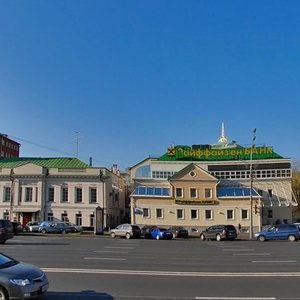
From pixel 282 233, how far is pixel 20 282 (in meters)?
38.2

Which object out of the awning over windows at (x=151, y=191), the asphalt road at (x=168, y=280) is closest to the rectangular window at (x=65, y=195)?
the awning over windows at (x=151, y=191)

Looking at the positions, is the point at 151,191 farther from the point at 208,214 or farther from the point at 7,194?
the point at 7,194

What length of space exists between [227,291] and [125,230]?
38810 millimetres

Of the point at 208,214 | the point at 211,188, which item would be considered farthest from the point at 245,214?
the point at 211,188

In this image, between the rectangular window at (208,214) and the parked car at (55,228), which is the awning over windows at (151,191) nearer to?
the rectangular window at (208,214)

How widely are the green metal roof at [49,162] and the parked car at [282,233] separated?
3089 centimetres

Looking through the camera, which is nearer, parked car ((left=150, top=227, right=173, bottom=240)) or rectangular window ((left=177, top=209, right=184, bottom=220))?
parked car ((left=150, top=227, right=173, bottom=240))

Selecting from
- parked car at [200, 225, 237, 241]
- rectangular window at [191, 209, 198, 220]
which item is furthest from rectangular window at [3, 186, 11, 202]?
parked car at [200, 225, 237, 241]

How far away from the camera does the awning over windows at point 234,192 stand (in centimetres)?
6247

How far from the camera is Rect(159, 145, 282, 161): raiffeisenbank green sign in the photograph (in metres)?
70.0

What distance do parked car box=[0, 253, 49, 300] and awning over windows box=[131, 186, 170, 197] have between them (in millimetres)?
53668

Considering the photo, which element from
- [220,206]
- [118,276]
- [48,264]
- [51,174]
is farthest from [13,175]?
[118,276]

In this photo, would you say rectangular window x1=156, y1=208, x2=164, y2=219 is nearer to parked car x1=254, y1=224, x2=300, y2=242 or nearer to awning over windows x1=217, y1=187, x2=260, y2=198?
awning over windows x1=217, y1=187, x2=260, y2=198

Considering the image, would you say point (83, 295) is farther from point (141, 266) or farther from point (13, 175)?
point (13, 175)
